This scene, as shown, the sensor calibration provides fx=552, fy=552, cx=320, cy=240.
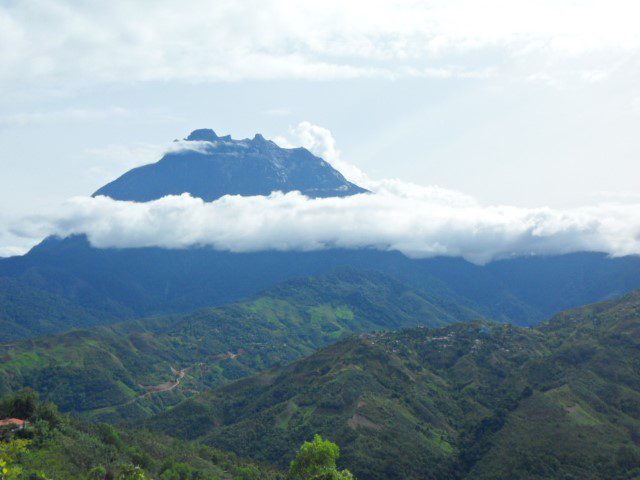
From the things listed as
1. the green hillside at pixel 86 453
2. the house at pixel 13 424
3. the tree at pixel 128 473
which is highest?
the tree at pixel 128 473

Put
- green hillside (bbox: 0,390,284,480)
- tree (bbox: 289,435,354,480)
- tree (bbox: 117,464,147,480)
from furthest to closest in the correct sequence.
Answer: green hillside (bbox: 0,390,284,480) → tree (bbox: 289,435,354,480) → tree (bbox: 117,464,147,480)

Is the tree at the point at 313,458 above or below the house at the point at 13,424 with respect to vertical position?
below

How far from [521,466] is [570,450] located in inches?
733

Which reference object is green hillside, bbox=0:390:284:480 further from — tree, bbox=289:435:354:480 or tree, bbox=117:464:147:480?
tree, bbox=289:435:354:480

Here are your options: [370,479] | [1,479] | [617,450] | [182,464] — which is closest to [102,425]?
[182,464]

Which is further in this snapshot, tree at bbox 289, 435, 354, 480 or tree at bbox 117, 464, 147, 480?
tree at bbox 289, 435, 354, 480

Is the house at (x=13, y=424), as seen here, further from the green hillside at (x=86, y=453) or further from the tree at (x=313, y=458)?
the tree at (x=313, y=458)

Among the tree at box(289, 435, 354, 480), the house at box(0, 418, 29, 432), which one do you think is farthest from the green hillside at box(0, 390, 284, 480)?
the tree at box(289, 435, 354, 480)

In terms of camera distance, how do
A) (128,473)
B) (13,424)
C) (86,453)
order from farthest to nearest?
(86,453)
(13,424)
(128,473)

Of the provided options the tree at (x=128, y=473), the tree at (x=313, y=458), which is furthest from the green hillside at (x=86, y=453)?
the tree at (x=313, y=458)

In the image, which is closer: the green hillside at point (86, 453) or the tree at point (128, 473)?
the tree at point (128, 473)

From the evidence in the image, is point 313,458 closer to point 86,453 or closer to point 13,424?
point 86,453

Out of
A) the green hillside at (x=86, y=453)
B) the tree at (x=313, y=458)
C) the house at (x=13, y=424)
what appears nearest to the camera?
the tree at (x=313, y=458)

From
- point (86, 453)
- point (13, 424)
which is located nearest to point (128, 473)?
point (86, 453)
